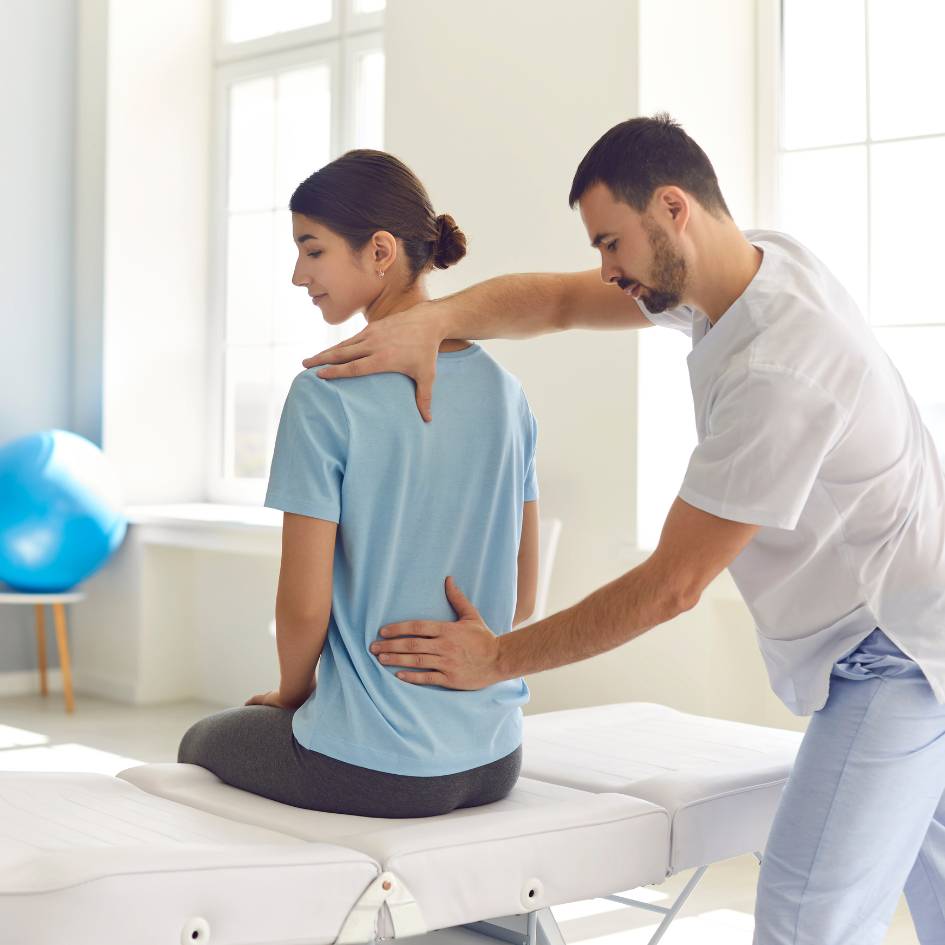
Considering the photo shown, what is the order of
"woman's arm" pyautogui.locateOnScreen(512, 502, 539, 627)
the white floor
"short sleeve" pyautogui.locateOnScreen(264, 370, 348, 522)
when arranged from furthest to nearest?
1. the white floor
2. "woman's arm" pyautogui.locateOnScreen(512, 502, 539, 627)
3. "short sleeve" pyautogui.locateOnScreen(264, 370, 348, 522)

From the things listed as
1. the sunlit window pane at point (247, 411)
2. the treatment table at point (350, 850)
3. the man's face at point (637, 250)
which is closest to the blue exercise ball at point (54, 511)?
the sunlit window pane at point (247, 411)

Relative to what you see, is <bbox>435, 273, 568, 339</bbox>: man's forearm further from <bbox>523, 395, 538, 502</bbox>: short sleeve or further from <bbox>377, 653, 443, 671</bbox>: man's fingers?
<bbox>377, 653, 443, 671</bbox>: man's fingers

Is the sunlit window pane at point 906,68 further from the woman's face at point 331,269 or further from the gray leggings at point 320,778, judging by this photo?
the gray leggings at point 320,778

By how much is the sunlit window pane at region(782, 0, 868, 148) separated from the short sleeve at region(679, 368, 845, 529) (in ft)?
8.09

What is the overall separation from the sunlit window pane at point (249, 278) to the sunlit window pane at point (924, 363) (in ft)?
9.09

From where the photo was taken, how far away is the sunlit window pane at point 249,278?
5.53 m

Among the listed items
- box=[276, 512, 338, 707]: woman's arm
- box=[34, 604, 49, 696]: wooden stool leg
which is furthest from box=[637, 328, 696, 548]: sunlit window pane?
box=[34, 604, 49, 696]: wooden stool leg

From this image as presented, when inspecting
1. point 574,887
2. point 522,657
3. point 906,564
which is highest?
point 906,564

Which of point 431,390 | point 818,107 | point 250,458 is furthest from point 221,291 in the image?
point 431,390

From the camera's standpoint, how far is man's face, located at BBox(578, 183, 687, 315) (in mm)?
1566

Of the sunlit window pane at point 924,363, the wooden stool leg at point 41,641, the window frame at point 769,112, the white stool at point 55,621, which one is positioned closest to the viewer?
the sunlit window pane at point 924,363

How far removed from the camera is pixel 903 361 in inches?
141

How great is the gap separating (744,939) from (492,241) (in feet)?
7.08

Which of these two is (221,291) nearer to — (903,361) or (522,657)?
(903,361)
